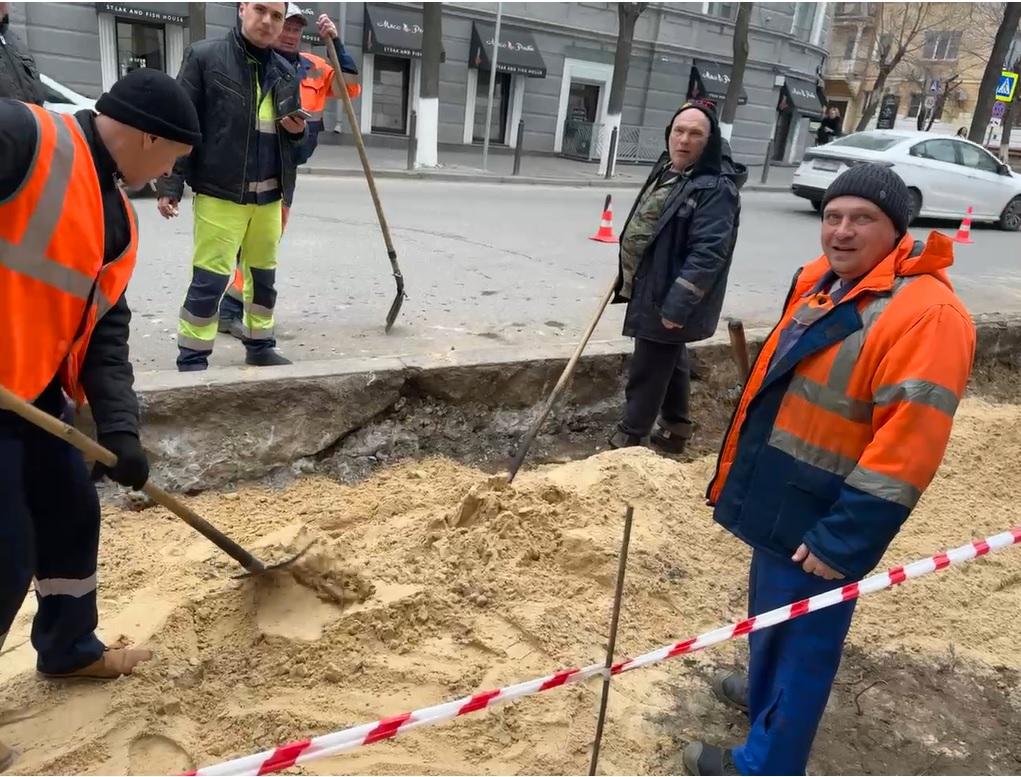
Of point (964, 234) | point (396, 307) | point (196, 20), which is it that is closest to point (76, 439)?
point (396, 307)

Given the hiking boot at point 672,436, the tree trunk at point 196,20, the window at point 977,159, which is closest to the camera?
the hiking boot at point 672,436

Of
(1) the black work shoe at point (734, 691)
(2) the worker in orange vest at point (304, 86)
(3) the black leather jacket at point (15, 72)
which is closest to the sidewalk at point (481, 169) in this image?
(2) the worker in orange vest at point (304, 86)

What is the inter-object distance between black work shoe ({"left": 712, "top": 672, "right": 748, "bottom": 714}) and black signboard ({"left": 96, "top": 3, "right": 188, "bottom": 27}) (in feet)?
54.9

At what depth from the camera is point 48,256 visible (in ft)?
6.22

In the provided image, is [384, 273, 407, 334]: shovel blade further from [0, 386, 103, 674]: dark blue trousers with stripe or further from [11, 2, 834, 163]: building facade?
[11, 2, 834, 163]: building facade

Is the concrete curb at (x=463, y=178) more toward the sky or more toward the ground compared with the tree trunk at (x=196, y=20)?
more toward the ground

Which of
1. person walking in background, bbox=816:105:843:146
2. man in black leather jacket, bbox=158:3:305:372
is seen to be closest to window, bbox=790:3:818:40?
person walking in background, bbox=816:105:843:146

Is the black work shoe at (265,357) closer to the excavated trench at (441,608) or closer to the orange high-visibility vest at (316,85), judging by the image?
the excavated trench at (441,608)

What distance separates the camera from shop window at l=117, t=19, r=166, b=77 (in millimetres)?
15977

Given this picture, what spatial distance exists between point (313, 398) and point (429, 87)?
43.7 feet

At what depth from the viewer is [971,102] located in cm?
4000

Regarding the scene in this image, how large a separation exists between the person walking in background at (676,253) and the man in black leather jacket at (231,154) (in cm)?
192

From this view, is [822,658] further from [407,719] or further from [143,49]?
[143,49]

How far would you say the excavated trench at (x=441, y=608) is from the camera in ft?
8.14
